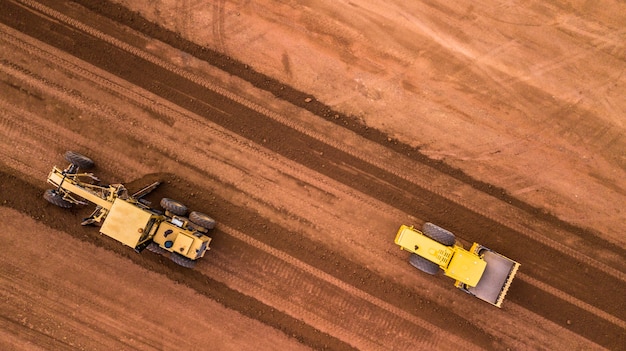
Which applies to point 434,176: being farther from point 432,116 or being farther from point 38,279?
point 38,279

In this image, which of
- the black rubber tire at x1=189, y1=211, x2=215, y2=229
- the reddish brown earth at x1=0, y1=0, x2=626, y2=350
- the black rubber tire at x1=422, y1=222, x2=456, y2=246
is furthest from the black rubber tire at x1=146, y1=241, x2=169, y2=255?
the black rubber tire at x1=422, y1=222, x2=456, y2=246

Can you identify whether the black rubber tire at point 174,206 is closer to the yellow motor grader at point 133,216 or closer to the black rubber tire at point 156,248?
the yellow motor grader at point 133,216

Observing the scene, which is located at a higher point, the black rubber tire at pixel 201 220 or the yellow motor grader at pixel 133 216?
the black rubber tire at pixel 201 220

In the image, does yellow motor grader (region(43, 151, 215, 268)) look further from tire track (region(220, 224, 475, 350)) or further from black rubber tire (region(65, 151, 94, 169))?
tire track (region(220, 224, 475, 350))

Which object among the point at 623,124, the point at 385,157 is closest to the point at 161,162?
the point at 385,157

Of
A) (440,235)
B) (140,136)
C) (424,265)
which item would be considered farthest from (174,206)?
(440,235)

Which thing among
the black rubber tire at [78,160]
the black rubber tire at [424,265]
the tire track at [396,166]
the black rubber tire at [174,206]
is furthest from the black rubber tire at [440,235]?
the black rubber tire at [78,160]
